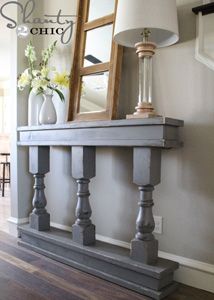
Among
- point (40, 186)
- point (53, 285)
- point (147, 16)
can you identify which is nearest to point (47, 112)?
point (40, 186)

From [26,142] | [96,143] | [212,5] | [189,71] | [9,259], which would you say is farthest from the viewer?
[26,142]

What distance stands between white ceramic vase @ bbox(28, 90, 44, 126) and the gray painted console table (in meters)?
0.13

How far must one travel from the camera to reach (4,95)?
736 cm

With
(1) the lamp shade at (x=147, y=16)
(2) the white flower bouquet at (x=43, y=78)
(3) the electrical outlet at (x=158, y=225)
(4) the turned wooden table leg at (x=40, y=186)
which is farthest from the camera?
(4) the turned wooden table leg at (x=40, y=186)

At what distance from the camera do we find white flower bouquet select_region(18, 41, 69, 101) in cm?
226

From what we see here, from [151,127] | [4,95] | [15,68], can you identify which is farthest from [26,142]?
[4,95]

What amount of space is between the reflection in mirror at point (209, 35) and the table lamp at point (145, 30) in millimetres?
159

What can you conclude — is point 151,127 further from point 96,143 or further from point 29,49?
point 29,49

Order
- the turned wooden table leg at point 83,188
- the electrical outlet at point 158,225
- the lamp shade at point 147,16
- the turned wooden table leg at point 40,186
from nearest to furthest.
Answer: the lamp shade at point 147,16 < the electrical outlet at point 158,225 < the turned wooden table leg at point 83,188 < the turned wooden table leg at point 40,186

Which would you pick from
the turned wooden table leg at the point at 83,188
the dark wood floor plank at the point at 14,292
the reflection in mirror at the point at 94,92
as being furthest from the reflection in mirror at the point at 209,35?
the dark wood floor plank at the point at 14,292

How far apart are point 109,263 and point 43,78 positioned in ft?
4.64

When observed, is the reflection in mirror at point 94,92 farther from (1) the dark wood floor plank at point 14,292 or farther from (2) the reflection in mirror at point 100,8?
(1) the dark wood floor plank at point 14,292

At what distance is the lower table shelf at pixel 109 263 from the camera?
1.66m

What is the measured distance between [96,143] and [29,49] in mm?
1144
